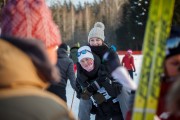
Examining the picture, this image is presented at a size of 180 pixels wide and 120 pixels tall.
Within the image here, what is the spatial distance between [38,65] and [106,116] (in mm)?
3272

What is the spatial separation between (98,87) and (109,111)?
0.29 meters

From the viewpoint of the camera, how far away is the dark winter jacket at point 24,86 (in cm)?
170

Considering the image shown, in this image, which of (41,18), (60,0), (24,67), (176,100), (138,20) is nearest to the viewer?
(176,100)

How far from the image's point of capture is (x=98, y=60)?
5137 millimetres

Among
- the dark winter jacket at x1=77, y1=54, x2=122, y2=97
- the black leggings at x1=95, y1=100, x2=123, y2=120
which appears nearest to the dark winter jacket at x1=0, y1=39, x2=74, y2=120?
the dark winter jacket at x1=77, y1=54, x2=122, y2=97

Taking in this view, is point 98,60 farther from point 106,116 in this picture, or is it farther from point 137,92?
point 137,92

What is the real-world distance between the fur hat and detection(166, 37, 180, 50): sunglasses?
62 centimetres

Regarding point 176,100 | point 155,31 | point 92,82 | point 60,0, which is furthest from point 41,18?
point 60,0

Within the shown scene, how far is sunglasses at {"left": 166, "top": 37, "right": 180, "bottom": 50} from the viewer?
2.43m

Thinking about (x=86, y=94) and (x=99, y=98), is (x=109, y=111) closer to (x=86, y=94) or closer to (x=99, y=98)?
(x=99, y=98)

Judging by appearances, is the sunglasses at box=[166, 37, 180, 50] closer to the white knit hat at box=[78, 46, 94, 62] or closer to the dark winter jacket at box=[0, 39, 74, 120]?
the dark winter jacket at box=[0, 39, 74, 120]

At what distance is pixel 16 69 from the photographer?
174 centimetres

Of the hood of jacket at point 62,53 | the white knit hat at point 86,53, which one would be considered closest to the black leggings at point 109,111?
the white knit hat at point 86,53

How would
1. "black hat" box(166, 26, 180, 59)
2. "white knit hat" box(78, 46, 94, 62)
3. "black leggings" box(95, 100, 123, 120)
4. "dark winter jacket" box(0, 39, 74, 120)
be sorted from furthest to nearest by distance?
"white knit hat" box(78, 46, 94, 62), "black leggings" box(95, 100, 123, 120), "black hat" box(166, 26, 180, 59), "dark winter jacket" box(0, 39, 74, 120)
